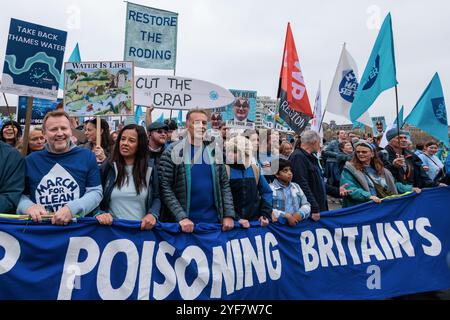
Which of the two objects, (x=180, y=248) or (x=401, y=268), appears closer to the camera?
(x=180, y=248)

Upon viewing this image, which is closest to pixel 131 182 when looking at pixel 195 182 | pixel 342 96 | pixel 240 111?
pixel 195 182

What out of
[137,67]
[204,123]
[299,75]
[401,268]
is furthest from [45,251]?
[299,75]

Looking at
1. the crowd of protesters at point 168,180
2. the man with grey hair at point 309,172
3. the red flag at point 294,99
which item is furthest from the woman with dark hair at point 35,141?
the red flag at point 294,99

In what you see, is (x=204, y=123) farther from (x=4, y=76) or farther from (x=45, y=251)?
(x=4, y=76)

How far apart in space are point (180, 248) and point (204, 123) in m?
1.15

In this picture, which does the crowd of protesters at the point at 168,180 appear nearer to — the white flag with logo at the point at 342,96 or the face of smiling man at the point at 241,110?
the white flag with logo at the point at 342,96

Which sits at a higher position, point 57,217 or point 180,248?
point 57,217

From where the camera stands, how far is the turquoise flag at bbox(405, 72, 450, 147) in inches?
246

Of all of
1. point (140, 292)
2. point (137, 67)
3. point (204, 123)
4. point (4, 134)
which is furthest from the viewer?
point (137, 67)

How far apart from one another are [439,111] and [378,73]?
1551mm

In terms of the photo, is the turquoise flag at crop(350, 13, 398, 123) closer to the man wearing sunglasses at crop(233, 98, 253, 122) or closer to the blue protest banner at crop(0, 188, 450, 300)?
the blue protest banner at crop(0, 188, 450, 300)

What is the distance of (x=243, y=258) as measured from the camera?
3.35 m
